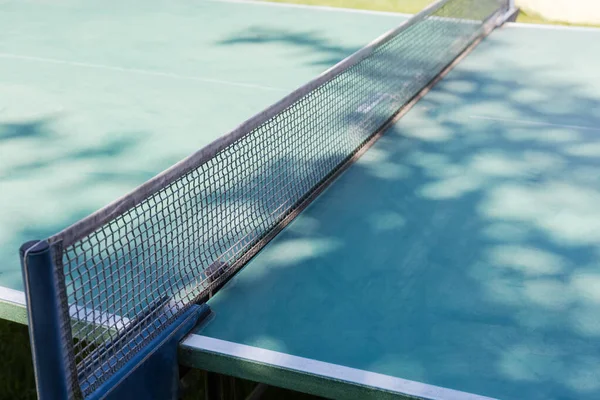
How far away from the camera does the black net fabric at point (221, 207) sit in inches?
117

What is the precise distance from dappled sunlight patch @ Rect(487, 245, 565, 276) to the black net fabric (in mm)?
1113

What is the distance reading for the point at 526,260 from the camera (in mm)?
4020

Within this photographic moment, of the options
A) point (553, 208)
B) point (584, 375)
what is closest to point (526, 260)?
point (553, 208)

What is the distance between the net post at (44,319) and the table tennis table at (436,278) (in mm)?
794

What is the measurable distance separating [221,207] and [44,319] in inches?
64.1

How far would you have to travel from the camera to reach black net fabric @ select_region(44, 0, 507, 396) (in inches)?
117

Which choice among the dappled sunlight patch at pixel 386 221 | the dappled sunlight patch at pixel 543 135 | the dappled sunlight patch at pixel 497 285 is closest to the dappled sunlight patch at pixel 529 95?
the dappled sunlight patch at pixel 543 135

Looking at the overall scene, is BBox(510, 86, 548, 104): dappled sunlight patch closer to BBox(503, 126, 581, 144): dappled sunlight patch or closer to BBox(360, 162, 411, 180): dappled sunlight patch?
BBox(503, 126, 581, 144): dappled sunlight patch

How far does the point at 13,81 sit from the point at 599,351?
17.3 ft

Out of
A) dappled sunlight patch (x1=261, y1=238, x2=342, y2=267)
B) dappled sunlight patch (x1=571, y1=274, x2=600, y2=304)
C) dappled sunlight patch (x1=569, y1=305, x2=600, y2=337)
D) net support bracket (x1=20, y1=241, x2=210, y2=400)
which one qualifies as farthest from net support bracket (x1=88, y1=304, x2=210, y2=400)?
dappled sunlight patch (x1=571, y1=274, x2=600, y2=304)

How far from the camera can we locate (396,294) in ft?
12.2

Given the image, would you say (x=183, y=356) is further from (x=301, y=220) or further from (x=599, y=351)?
(x=599, y=351)

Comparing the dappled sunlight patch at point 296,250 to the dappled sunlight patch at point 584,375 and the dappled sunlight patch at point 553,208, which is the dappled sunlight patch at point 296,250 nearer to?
the dappled sunlight patch at point 553,208

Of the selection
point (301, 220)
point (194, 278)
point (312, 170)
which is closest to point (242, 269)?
point (194, 278)
